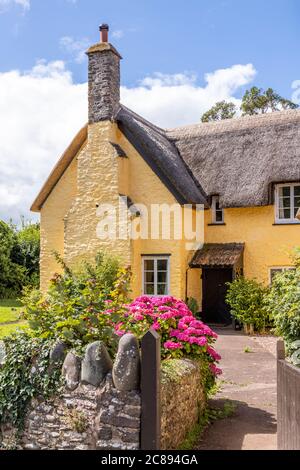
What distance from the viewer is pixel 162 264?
1753 centimetres

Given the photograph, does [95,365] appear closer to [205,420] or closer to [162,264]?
[205,420]

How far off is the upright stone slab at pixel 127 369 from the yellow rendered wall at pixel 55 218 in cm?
1445

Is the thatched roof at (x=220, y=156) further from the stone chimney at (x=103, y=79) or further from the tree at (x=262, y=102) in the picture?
the tree at (x=262, y=102)

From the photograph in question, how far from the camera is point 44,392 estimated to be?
5.78 m

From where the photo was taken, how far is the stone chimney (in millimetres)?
17562

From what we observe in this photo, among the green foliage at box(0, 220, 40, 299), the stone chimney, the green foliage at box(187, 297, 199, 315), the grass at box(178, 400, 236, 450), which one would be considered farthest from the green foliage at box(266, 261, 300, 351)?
the green foliage at box(0, 220, 40, 299)

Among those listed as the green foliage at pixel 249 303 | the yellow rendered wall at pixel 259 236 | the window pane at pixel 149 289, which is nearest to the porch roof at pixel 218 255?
the yellow rendered wall at pixel 259 236

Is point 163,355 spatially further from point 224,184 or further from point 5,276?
point 5,276

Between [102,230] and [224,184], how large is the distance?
4839mm

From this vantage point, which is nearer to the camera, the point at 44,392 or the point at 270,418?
the point at 44,392

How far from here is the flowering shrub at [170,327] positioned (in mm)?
6996

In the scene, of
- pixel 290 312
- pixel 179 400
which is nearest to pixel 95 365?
pixel 179 400
